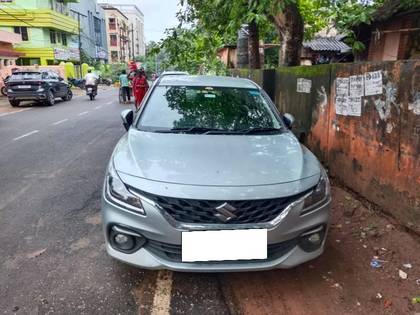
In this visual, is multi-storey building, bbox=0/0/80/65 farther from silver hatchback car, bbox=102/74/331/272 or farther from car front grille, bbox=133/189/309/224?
car front grille, bbox=133/189/309/224

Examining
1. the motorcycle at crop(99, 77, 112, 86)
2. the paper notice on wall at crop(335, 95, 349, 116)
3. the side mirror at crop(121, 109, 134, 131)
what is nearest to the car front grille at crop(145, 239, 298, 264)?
the side mirror at crop(121, 109, 134, 131)

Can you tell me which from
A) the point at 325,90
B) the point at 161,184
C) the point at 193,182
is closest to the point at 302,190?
the point at 193,182

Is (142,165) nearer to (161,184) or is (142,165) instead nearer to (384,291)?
(161,184)

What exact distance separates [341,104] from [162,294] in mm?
3530

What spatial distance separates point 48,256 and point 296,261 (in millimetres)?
2134

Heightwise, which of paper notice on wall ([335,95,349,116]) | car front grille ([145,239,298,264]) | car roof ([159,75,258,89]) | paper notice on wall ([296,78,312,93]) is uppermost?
car roof ([159,75,258,89])

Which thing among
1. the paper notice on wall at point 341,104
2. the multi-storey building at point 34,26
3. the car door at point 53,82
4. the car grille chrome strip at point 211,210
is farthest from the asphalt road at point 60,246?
the multi-storey building at point 34,26

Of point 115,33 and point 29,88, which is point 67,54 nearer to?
point 29,88

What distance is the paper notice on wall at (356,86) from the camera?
4.59 metres

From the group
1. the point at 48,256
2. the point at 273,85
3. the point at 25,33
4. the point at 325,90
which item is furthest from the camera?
the point at 25,33

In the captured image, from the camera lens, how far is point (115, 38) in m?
79.2

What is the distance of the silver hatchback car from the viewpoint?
8.38ft

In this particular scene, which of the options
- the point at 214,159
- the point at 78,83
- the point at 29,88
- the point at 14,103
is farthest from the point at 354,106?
the point at 78,83

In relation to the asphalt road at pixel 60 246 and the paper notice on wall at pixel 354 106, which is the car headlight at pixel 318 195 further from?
the paper notice on wall at pixel 354 106
